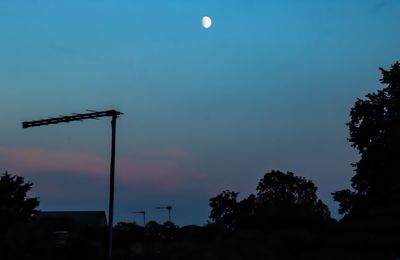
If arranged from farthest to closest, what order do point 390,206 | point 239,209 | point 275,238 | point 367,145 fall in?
point 239,209
point 367,145
point 275,238
point 390,206

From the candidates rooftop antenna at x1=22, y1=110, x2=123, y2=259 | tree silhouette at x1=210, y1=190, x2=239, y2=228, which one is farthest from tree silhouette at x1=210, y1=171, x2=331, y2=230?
rooftop antenna at x1=22, y1=110, x2=123, y2=259

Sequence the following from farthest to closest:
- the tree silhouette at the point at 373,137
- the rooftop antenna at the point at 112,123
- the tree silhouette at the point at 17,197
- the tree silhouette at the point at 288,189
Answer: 1. the tree silhouette at the point at 288,189
2. the tree silhouette at the point at 17,197
3. the tree silhouette at the point at 373,137
4. the rooftop antenna at the point at 112,123

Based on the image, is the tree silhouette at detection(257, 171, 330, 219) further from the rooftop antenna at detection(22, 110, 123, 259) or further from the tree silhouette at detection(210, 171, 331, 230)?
the rooftop antenna at detection(22, 110, 123, 259)

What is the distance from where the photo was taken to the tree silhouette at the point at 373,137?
36375 millimetres

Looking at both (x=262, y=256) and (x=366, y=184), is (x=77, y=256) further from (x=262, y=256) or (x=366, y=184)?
(x=366, y=184)

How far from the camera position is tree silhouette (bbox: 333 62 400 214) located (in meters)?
36.4

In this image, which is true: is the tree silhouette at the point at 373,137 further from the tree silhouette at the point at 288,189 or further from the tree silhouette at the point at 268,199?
the tree silhouette at the point at 288,189

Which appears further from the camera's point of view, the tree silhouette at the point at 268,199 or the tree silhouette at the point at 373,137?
the tree silhouette at the point at 268,199

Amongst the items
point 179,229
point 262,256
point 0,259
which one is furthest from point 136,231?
point 262,256

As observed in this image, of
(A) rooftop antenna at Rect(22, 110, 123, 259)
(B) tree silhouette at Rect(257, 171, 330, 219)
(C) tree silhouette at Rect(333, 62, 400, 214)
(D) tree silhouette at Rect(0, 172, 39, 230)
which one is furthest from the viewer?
(B) tree silhouette at Rect(257, 171, 330, 219)

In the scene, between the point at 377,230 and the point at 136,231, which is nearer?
the point at 377,230

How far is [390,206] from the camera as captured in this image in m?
11.7

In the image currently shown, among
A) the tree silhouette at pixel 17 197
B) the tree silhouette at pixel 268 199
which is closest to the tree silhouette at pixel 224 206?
the tree silhouette at pixel 268 199

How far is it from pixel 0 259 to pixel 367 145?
25.5 metres
